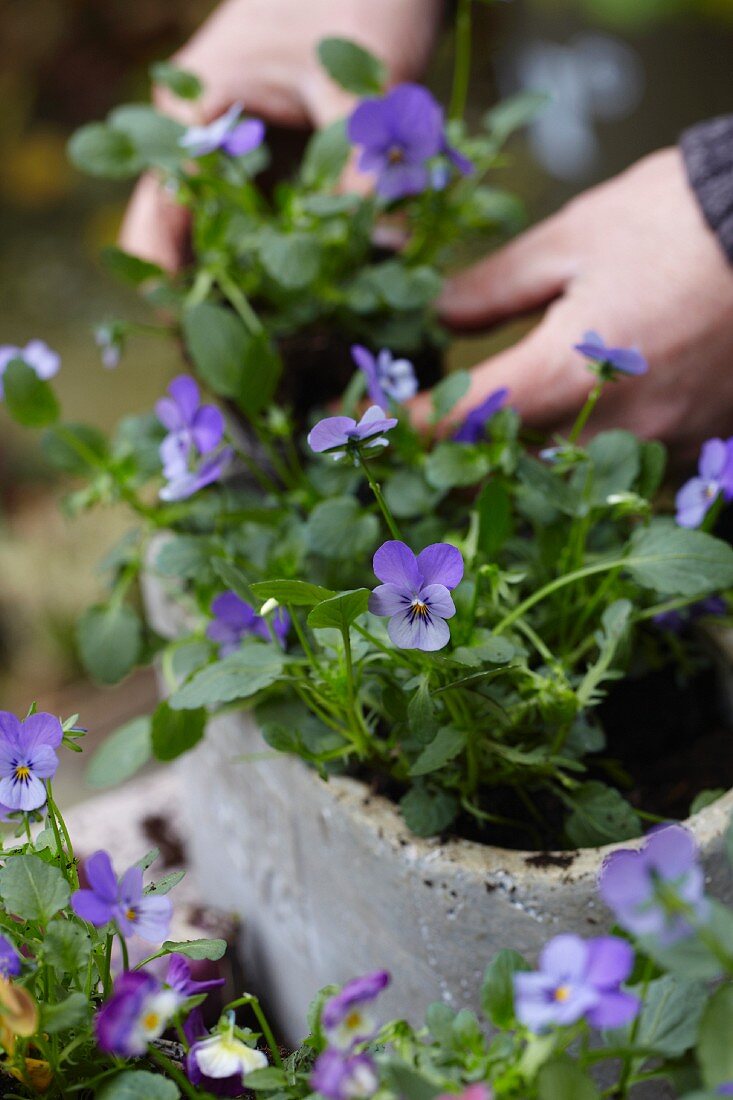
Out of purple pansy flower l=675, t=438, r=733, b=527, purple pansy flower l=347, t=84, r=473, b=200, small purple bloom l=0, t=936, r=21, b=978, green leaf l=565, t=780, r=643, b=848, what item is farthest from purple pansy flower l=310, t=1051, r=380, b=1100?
purple pansy flower l=347, t=84, r=473, b=200

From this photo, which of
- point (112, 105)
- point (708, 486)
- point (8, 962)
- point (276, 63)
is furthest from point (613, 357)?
point (112, 105)

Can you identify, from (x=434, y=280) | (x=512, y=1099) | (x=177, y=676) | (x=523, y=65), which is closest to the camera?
(x=512, y=1099)

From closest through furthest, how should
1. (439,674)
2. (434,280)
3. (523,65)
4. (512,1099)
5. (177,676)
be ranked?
(512,1099) → (439,674) → (177,676) → (434,280) → (523,65)

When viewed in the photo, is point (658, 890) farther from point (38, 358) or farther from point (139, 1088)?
point (38, 358)

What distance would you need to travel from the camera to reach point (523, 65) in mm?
2236

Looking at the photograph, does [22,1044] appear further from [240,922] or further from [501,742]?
[240,922]

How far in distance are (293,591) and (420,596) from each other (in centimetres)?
5

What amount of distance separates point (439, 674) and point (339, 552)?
12cm

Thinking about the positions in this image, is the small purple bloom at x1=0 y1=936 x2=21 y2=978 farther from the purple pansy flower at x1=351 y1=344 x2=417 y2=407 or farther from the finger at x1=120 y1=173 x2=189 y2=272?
the finger at x1=120 y1=173 x2=189 y2=272

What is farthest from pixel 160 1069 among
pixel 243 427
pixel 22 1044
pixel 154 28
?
pixel 154 28

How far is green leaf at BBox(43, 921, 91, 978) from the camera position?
1.26ft

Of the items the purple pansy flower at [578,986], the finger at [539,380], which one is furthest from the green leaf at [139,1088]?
the finger at [539,380]

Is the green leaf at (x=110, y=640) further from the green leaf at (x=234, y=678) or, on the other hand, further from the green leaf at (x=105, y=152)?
the green leaf at (x=105, y=152)

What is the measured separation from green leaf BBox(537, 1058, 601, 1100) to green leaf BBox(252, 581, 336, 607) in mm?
181
